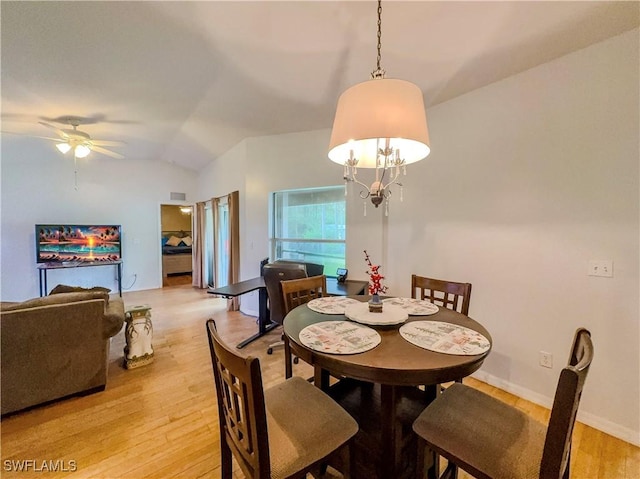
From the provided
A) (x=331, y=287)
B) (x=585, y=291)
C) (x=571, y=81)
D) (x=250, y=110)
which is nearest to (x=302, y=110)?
(x=250, y=110)

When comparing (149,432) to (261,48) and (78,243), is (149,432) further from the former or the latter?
(78,243)

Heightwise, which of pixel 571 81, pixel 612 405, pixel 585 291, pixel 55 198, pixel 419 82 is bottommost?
pixel 612 405

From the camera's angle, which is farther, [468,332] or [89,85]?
[89,85]

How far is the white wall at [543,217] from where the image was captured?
5.70 feet

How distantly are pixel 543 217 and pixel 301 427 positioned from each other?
220 centimetres

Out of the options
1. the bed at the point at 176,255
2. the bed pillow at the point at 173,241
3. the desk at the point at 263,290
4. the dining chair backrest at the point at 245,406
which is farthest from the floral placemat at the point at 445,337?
the bed pillow at the point at 173,241

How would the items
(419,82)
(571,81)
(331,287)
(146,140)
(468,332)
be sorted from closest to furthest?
1. (468,332)
2. (571,81)
3. (419,82)
4. (331,287)
5. (146,140)

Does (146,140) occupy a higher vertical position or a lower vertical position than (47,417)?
higher

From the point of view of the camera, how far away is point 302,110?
3.08 m

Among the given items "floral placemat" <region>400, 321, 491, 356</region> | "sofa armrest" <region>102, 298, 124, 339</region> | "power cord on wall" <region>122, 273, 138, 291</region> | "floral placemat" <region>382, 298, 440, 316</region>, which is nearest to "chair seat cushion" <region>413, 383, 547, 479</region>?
"floral placemat" <region>400, 321, 491, 356</region>

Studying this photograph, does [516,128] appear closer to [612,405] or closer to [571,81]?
[571,81]

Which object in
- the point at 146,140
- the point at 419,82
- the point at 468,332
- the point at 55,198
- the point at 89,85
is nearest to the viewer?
the point at 468,332

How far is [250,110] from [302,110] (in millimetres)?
622

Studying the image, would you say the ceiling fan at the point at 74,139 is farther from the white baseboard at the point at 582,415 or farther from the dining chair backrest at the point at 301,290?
the white baseboard at the point at 582,415
